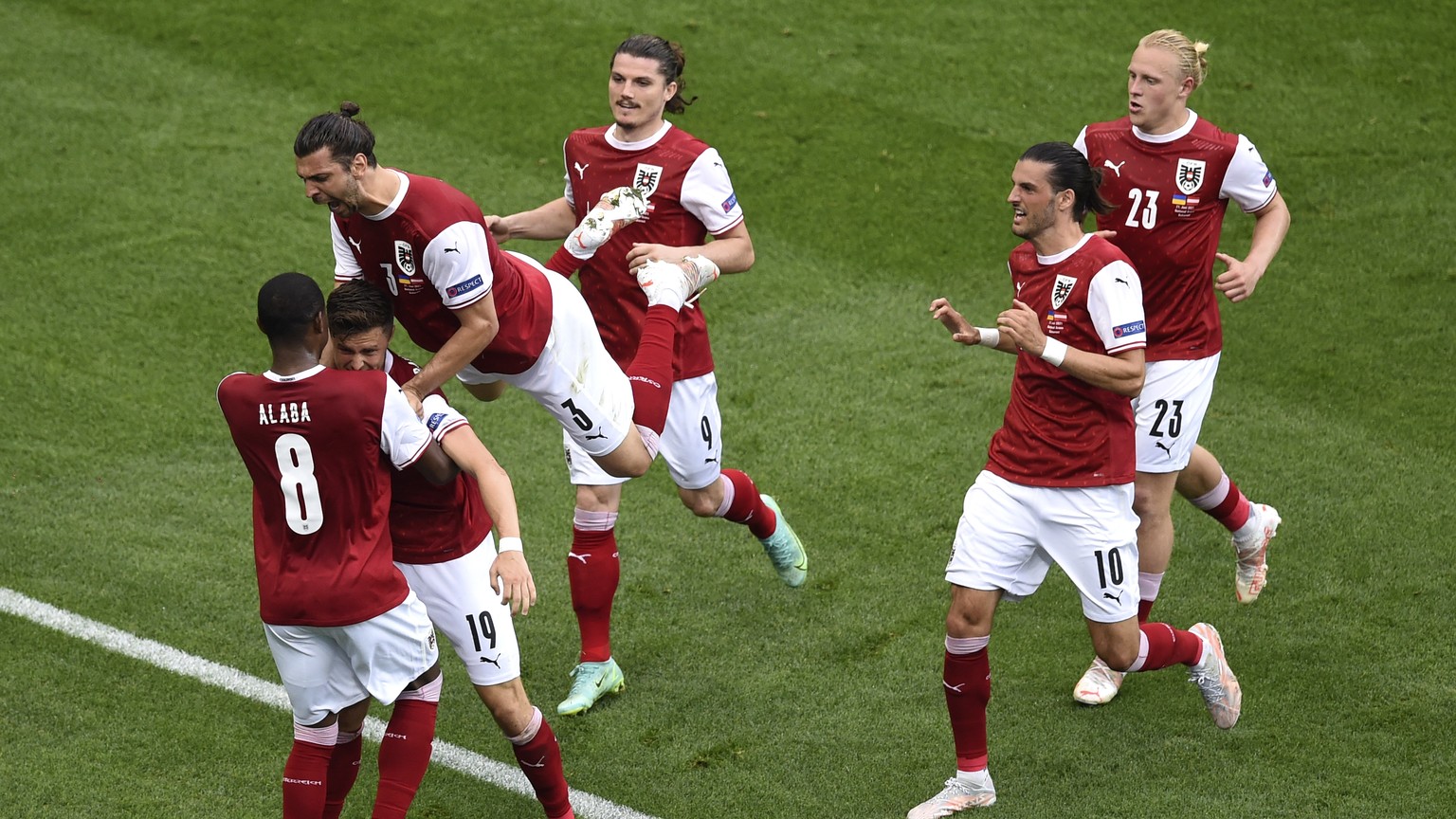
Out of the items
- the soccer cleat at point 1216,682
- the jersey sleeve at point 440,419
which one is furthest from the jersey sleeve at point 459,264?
the soccer cleat at point 1216,682

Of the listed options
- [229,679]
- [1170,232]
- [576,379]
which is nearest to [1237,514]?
[1170,232]

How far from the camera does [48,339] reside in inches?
333

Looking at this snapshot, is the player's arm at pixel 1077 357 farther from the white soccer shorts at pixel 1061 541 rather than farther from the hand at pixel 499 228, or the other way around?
the hand at pixel 499 228

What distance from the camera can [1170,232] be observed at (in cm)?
584

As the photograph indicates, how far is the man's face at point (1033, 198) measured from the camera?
4922 millimetres

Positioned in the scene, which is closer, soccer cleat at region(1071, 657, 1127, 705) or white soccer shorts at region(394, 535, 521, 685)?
white soccer shorts at region(394, 535, 521, 685)

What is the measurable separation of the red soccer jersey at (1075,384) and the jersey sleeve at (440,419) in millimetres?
1885

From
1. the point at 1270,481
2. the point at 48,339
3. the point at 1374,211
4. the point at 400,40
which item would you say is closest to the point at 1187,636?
the point at 1270,481

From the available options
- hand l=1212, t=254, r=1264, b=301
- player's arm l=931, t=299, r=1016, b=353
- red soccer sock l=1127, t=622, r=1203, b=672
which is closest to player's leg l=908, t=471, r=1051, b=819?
red soccer sock l=1127, t=622, r=1203, b=672

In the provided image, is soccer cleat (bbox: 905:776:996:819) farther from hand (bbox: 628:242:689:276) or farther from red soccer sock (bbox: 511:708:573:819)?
hand (bbox: 628:242:689:276)

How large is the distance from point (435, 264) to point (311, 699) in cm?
141

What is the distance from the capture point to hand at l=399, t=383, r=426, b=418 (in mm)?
4535

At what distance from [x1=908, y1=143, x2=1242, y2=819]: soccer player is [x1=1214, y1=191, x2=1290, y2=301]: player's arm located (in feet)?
2.77

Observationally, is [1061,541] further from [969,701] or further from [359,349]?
[359,349]
